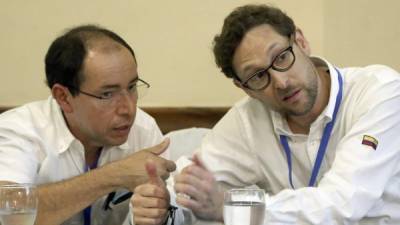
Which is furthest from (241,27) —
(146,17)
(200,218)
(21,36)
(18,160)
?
(21,36)

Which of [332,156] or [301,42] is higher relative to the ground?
[301,42]

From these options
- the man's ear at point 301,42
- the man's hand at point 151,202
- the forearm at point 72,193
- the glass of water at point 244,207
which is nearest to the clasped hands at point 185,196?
the man's hand at point 151,202

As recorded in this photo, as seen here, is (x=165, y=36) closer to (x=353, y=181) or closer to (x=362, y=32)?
(x=362, y=32)

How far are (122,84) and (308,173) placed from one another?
647 millimetres

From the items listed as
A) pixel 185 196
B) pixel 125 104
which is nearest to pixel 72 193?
pixel 125 104

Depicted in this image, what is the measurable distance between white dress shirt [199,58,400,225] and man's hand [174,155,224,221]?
17cm

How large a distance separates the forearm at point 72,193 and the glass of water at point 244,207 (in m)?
0.72

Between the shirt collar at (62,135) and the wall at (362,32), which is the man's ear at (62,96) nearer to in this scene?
the shirt collar at (62,135)

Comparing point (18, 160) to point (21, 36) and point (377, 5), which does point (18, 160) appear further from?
point (377, 5)

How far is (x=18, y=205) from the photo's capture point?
132cm

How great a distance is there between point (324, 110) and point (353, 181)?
325 mm

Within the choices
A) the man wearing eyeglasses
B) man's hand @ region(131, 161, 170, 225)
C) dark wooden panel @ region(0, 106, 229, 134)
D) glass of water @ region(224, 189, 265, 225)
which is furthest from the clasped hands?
dark wooden panel @ region(0, 106, 229, 134)

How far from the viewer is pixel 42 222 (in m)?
1.86

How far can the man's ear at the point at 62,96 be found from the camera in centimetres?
207
